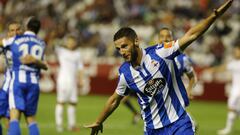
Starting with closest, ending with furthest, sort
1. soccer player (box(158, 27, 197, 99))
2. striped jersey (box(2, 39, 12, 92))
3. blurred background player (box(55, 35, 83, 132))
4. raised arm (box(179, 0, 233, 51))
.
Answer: raised arm (box(179, 0, 233, 51)) → striped jersey (box(2, 39, 12, 92)) → soccer player (box(158, 27, 197, 99)) → blurred background player (box(55, 35, 83, 132))

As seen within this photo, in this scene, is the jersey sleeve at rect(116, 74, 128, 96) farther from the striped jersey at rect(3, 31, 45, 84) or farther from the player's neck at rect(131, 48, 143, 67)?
the striped jersey at rect(3, 31, 45, 84)

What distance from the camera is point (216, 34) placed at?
91.0 feet

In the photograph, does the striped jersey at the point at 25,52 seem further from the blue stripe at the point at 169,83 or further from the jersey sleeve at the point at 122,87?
the blue stripe at the point at 169,83

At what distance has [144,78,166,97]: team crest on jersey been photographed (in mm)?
8539

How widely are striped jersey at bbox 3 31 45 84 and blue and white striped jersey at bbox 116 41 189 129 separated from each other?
3.45m

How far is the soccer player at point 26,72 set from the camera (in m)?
11.7

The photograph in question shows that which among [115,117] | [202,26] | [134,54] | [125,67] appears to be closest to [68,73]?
[115,117]

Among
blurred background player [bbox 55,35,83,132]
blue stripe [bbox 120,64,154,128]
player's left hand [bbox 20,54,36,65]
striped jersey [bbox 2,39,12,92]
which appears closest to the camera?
blue stripe [bbox 120,64,154,128]

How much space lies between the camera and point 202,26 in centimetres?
778

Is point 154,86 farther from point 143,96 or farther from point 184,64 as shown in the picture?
point 184,64

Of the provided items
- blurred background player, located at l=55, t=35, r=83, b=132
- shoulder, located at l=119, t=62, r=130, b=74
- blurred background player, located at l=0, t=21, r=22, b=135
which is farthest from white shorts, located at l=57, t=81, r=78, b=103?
shoulder, located at l=119, t=62, r=130, b=74

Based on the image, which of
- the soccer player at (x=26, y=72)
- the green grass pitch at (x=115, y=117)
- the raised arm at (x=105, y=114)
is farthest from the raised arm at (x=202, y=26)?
the green grass pitch at (x=115, y=117)

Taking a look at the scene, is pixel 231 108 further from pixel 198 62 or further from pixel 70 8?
pixel 70 8

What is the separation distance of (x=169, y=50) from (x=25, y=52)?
4.17m
